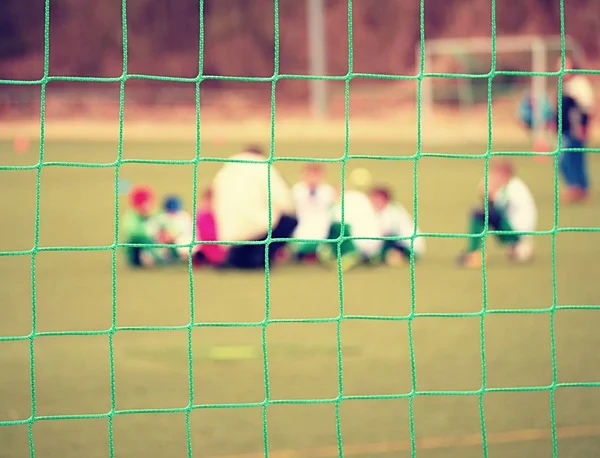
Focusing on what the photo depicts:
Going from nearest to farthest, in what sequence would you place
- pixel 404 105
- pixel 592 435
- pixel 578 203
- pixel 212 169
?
1. pixel 592 435
2. pixel 578 203
3. pixel 212 169
4. pixel 404 105

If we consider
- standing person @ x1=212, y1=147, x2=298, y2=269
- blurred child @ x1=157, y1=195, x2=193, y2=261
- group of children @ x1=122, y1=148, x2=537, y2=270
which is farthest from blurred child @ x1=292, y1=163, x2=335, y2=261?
blurred child @ x1=157, y1=195, x2=193, y2=261

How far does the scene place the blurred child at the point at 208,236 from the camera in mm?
7453

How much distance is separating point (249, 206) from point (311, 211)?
0.55 meters

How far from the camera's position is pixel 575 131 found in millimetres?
10367

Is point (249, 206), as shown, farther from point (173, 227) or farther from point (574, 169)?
point (574, 169)

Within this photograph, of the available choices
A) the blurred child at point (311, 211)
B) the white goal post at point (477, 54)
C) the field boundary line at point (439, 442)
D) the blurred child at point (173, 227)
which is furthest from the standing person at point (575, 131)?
the white goal post at point (477, 54)

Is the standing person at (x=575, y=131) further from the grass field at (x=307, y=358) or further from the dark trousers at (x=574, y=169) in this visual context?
the grass field at (x=307, y=358)

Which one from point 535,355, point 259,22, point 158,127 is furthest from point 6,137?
point 535,355

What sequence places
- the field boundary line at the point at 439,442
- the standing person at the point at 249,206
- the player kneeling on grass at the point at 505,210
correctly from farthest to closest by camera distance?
the player kneeling on grass at the point at 505,210 → the standing person at the point at 249,206 → the field boundary line at the point at 439,442

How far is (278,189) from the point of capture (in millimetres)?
7359

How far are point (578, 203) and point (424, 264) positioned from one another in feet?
12.1

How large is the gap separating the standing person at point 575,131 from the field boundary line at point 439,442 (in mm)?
6535

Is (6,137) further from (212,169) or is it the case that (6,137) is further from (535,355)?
(535,355)

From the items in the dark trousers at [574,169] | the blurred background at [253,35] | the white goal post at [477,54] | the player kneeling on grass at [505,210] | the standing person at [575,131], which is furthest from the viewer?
the blurred background at [253,35]
